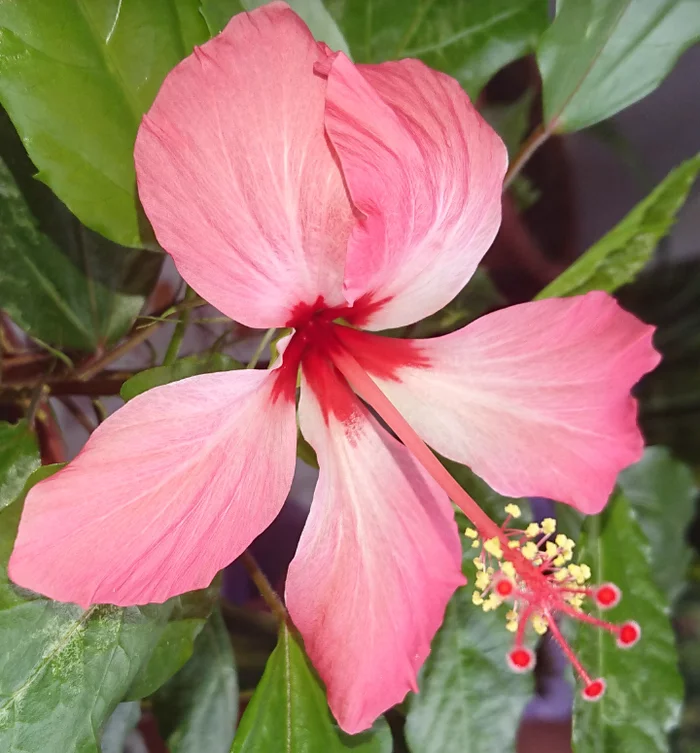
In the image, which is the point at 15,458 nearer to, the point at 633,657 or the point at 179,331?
the point at 179,331

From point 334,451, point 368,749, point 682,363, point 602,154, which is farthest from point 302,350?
point 602,154

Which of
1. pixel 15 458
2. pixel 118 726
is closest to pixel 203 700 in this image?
pixel 118 726

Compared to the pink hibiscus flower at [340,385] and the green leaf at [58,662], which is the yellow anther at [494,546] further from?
the green leaf at [58,662]

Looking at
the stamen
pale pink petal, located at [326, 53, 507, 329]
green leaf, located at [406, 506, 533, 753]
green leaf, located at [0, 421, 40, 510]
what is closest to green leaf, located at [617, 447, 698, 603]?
green leaf, located at [406, 506, 533, 753]

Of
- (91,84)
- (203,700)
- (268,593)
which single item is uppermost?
(91,84)

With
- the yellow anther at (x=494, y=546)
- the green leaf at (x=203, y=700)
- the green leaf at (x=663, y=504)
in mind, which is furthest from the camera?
the green leaf at (x=663, y=504)

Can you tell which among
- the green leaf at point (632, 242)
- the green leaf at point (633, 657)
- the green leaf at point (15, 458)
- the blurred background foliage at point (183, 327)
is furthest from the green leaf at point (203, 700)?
the green leaf at point (632, 242)

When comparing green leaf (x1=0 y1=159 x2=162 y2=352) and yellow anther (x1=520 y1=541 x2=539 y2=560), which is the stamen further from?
green leaf (x1=0 y1=159 x2=162 y2=352)
